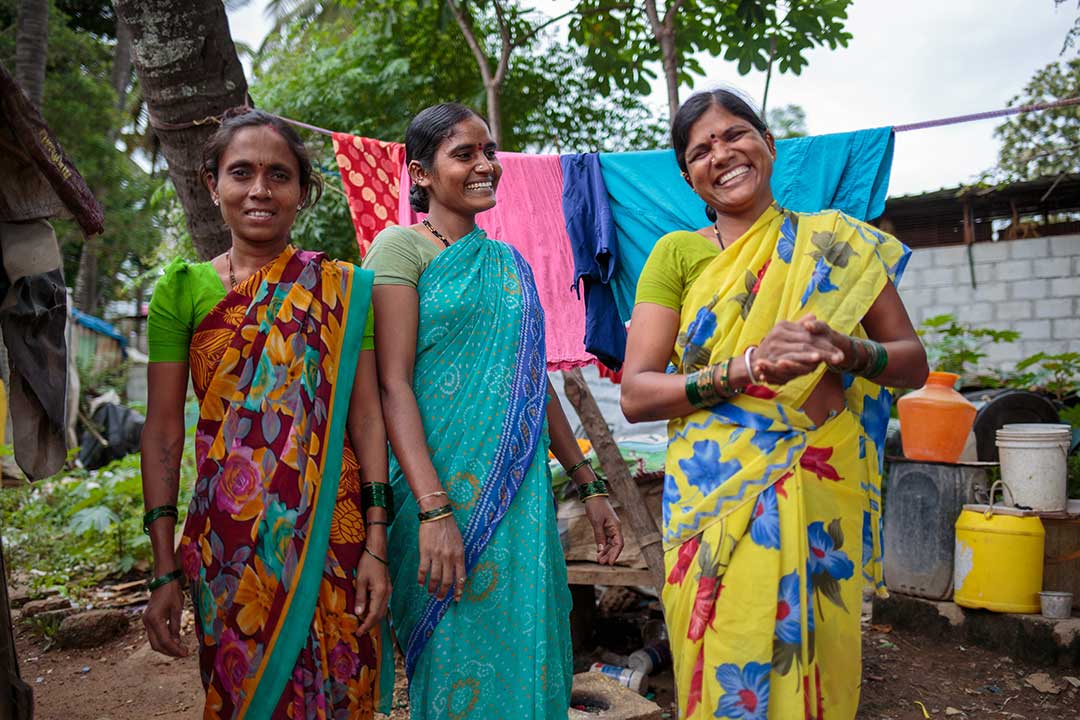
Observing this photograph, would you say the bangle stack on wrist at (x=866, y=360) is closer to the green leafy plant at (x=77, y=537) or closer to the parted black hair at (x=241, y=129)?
the parted black hair at (x=241, y=129)

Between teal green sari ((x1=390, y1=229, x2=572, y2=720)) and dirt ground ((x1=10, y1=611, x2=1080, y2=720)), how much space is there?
194 centimetres

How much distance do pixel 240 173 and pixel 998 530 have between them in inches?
160

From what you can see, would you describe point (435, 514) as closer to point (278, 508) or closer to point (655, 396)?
point (278, 508)

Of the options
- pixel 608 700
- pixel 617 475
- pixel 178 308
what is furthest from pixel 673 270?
pixel 608 700

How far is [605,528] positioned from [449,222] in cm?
83

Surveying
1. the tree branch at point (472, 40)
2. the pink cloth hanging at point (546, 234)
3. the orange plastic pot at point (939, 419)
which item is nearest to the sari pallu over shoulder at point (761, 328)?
the pink cloth hanging at point (546, 234)

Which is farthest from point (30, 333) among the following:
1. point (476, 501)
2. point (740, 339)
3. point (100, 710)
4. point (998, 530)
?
point (998, 530)

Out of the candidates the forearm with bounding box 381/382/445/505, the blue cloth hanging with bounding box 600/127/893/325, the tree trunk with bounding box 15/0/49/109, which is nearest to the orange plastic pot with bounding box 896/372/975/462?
the blue cloth hanging with bounding box 600/127/893/325

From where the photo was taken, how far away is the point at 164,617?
5.66 ft

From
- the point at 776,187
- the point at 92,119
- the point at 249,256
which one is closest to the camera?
the point at 249,256

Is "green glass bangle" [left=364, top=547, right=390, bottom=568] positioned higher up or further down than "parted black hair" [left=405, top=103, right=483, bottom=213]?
further down

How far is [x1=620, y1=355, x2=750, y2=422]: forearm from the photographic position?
1769mm

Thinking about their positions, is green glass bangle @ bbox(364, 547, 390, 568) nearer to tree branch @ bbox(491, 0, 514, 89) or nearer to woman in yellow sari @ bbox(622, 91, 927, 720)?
woman in yellow sari @ bbox(622, 91, 927, 720)

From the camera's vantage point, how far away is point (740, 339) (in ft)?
5.85
